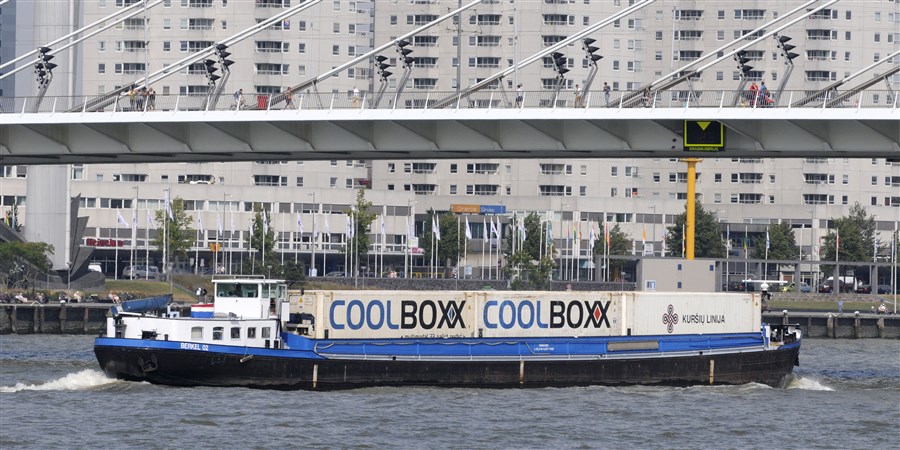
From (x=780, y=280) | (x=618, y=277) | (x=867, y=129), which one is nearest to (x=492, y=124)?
(x=867, y=129)

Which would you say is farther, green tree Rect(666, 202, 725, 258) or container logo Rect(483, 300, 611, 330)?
green tree Rect(666, 202, 725, 258)

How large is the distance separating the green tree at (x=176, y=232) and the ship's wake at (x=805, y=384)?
226 feet

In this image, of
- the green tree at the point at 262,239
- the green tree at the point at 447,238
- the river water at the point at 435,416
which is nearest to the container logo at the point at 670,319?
the river water at the point at 435,416

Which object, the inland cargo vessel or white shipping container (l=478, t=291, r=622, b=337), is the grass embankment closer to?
the inland cargo vessel

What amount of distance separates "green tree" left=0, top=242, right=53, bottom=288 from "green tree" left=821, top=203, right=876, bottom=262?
239 feet

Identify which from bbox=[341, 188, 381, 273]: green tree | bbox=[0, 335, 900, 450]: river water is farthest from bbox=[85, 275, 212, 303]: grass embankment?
bbox=[0, 335, 900, 450]: river water

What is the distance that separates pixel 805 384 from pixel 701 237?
7960 cm

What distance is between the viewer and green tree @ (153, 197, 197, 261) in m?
121

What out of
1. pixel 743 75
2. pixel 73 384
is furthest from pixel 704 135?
pixel 73 384

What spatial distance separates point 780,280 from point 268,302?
98.7m

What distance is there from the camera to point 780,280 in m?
144

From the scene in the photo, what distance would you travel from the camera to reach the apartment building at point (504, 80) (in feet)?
466

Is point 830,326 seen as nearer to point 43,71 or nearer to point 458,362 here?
point 458,362

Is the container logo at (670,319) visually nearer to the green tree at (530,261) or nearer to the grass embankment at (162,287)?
the grass embankment at (162,287)
